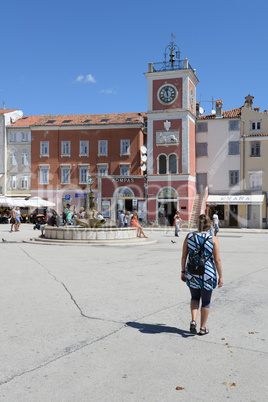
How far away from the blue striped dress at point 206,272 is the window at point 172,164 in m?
34.3

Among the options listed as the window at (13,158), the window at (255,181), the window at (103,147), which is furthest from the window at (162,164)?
the window at (13,158)

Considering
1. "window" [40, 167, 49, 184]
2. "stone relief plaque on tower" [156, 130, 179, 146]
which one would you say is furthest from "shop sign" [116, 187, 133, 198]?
"window" [40, 167, 49, 184]

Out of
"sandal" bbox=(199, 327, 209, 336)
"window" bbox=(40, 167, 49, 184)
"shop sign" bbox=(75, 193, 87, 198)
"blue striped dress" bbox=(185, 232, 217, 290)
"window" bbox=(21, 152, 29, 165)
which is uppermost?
"window" bbox=(21, 152, 29, 165)

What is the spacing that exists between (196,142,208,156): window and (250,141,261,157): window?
4233 mm

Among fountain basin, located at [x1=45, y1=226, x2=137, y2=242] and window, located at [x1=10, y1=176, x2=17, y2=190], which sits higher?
window, located at [x1=10, y1=176, x2=17, y2=190]

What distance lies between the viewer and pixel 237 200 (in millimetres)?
38688

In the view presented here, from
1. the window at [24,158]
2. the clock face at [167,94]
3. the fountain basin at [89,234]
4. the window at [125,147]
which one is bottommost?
the fountain basin at [89,234]

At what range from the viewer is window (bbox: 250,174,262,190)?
129 feet

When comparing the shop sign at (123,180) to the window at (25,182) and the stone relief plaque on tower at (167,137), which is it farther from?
the window at (25,182)

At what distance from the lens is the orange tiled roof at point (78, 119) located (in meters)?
46.0

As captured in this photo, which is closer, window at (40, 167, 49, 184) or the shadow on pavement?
the shadow on pavement

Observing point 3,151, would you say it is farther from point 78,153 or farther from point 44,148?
point 78,153

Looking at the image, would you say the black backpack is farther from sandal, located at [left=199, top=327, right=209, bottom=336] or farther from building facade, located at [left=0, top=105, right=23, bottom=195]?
building facade, located at [left=0, top=105, right=23, bottom=195]

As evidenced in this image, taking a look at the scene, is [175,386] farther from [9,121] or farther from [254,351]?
[9,121]
